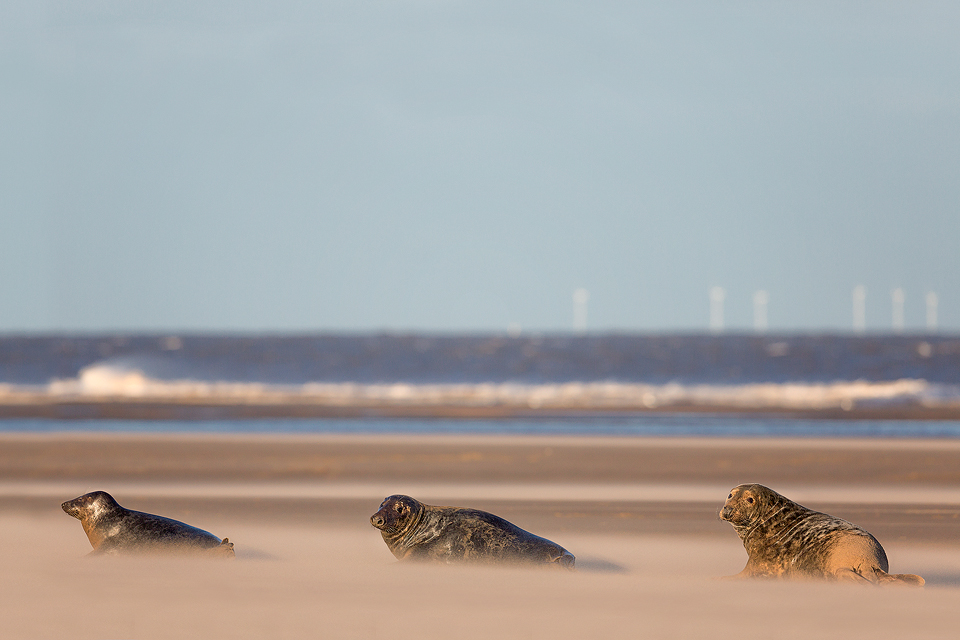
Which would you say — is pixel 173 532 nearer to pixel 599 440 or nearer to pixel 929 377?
pixel 599 440

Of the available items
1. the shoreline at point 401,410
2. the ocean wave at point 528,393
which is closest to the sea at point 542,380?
the ocean wave at point 528,393

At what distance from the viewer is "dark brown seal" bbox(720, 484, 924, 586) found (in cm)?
574

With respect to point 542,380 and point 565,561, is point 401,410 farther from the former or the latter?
point 565,561

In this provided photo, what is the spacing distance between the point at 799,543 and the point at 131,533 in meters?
4.39

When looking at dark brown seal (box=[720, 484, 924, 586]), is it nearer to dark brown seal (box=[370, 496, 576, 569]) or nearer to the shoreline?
dark brown seal (box=[370, 496, 576, 569])

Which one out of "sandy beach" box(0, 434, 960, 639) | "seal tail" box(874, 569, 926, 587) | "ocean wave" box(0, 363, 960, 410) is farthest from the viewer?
"ocean wave" box(0, 363, 960, 410)

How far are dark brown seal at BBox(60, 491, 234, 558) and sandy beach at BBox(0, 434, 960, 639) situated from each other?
0.61 ft

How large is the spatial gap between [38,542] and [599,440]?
9869mm

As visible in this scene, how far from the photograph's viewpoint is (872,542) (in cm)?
586

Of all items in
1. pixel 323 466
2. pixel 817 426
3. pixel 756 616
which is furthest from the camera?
pixel 817 426

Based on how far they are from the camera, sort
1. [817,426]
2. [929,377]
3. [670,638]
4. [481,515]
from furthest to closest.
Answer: [929,377] → [817,426] → [481,515] → [670,638]

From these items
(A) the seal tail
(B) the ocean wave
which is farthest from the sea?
(A) the seal tail

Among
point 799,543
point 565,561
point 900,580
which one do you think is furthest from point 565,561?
point 900,580

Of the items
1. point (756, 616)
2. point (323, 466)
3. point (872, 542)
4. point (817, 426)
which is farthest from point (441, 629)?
point (817, 426)
